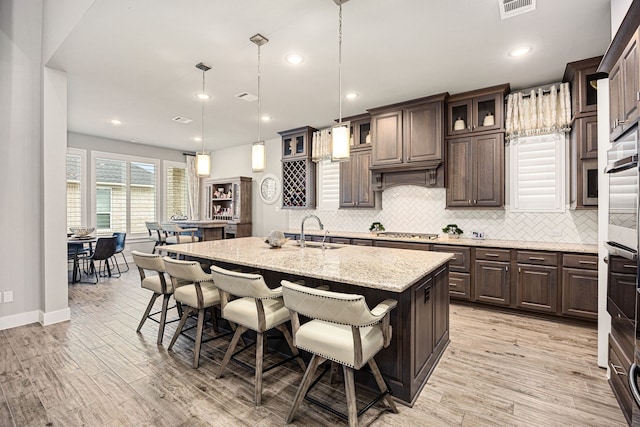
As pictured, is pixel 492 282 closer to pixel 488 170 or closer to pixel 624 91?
pixel 488 170

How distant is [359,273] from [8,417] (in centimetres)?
235

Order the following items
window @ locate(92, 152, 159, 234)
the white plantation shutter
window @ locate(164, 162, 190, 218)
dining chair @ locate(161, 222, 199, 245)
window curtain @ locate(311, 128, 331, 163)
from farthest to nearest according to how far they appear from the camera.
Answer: window @ locate(164, 162, 190, 218)
window @ locate(92, 152, 159, 234)
dining chair @ locate(161, 222, 199, 245)
the white plantation shutter
window curtain @ locate(311, 128, 331, 163)

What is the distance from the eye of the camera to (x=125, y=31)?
8.87 ft

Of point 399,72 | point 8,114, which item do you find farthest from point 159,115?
point 399,72

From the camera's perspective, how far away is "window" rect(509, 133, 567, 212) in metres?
3.78

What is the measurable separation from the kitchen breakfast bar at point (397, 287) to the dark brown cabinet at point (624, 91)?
140 cm

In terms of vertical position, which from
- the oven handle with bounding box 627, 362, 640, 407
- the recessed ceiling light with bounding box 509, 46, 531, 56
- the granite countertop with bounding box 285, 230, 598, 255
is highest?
the recessed ceiling light with bounding box 509, 46, 531, 56

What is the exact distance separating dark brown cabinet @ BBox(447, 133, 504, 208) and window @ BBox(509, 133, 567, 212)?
30 centimetres

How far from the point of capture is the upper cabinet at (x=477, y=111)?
394cm

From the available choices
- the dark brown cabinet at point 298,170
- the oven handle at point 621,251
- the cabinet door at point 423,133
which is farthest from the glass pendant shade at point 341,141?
the dark brown cabinet at point 298,170

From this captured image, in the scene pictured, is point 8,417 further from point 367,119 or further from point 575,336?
point 367,119

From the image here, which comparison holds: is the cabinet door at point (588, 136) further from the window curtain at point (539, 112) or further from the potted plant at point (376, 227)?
the potted plant at point (376, 227)

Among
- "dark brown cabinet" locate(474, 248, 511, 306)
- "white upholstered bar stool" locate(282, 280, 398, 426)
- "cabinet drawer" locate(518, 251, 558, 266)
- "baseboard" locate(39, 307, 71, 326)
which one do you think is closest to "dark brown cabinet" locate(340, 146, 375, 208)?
"dark brown cabinet" locate(474, 248, 511, 306)

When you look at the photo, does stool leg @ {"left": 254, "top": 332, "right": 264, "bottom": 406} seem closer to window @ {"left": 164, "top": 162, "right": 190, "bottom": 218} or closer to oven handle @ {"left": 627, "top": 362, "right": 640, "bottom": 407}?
oven handle @ {"left": 627, "top": 362, "right": 640, "bottom": 407}
